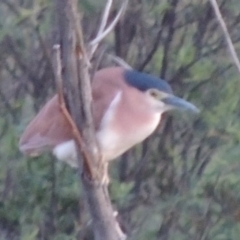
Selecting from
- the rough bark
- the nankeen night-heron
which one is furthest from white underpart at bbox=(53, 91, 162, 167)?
the rough bark

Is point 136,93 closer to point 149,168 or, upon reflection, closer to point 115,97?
point 115,97

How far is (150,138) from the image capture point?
13.5 feet

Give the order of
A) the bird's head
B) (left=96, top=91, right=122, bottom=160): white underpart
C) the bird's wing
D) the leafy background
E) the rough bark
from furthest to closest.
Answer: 1. the leafy background
2. the bird's head
3. the bird's wing
4. (left=96, top=91, right=122, bottom=160): white underpart
5. the rough bark

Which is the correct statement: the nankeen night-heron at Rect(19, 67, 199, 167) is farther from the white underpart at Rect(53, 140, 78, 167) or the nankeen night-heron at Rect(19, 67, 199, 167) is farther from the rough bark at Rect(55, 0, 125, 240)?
the rough bark at Rect(55, 0, 125, 240)

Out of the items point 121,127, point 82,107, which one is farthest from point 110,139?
point 82,107

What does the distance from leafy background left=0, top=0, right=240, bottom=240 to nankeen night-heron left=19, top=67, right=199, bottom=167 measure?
64cm

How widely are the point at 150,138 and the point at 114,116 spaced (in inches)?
52.9

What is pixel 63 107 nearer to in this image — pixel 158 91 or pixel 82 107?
pixel 82 107

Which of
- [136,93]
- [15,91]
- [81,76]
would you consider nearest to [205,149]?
[15,91]

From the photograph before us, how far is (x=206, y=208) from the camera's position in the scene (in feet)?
12.0

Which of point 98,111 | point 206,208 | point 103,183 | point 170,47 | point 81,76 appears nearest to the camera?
point 81,76

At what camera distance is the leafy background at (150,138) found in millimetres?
3652

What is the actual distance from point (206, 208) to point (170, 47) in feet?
2.66

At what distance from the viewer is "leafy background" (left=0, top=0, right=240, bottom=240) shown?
3652 millimetres
